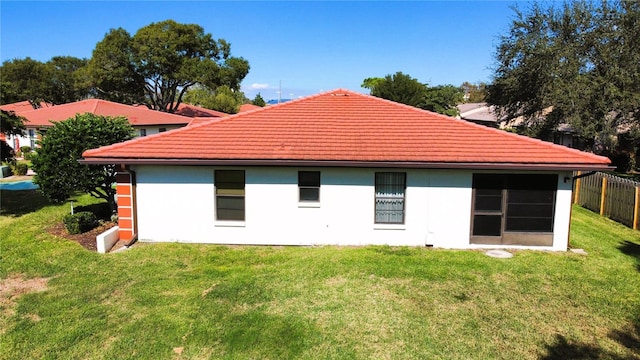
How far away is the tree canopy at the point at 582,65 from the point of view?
73.6 ft

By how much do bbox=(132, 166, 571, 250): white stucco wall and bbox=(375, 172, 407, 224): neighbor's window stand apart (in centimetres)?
17

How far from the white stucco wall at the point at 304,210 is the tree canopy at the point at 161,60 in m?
32.9

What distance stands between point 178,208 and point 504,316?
8396 mm

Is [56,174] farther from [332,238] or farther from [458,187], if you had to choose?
[458,187]

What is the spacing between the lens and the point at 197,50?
144ft

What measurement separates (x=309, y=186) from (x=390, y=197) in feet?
7.21

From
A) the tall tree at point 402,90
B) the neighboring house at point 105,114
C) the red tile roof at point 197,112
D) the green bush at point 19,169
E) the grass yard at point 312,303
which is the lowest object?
the grass yard at point 312,303

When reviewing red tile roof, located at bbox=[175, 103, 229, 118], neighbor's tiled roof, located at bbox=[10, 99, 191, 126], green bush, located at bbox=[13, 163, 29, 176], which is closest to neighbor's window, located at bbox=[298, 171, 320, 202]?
green bush, located at bbox=[13, 163, 29, 176]

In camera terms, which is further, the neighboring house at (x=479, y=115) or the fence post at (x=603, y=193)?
the neighboring house at (x=479, y=115)

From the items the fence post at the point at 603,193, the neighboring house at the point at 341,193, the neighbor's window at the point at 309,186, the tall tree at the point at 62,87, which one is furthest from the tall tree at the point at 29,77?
the fence post at the point at 603,193

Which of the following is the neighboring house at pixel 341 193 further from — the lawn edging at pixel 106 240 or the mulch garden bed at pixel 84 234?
the mulch garden bed at pixel 84 234

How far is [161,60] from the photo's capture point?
41.0 metres

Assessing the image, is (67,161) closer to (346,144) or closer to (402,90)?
(346,144)

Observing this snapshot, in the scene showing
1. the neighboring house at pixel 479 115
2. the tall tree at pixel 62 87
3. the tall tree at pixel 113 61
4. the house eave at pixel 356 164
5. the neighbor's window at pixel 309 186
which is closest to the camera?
the house eave at pixel 356 164
